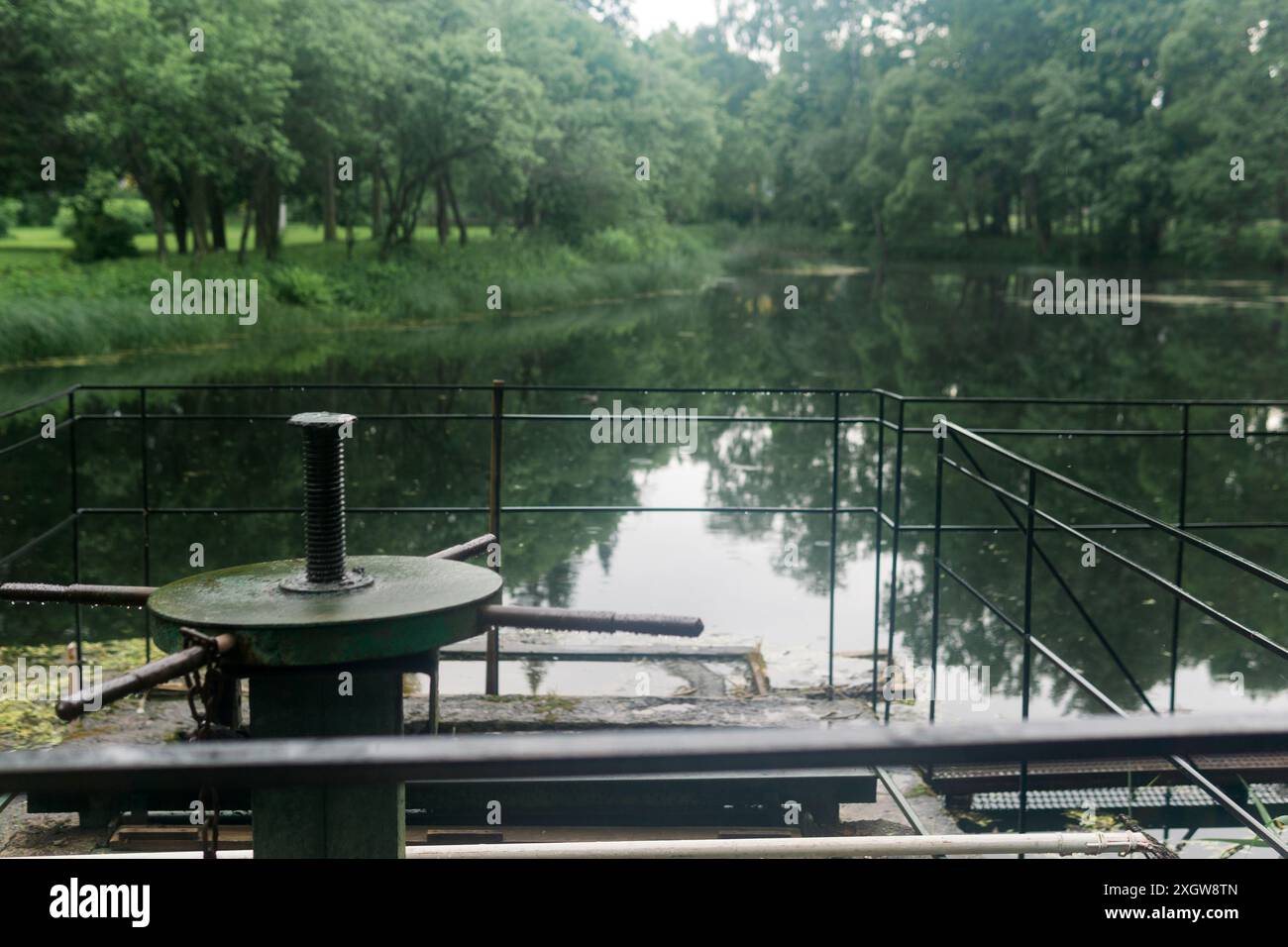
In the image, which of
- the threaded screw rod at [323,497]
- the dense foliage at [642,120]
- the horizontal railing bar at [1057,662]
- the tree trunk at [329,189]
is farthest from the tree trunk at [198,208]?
the threaded screw rod at [323,497]

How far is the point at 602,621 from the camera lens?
316cm

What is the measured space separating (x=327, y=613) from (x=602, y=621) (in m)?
0.75

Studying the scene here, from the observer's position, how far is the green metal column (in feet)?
11.2

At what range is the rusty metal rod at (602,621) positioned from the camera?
9.96 ft

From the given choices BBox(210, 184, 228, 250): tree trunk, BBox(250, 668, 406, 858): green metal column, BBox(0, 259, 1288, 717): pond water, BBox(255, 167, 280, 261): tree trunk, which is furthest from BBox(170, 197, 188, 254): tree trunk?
BBox(250, 668, 406, 858): green metal column

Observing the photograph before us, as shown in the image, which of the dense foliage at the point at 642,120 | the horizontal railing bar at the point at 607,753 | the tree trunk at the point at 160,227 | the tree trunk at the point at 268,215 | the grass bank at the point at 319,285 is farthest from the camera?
the tree trunk at the point at 268,215

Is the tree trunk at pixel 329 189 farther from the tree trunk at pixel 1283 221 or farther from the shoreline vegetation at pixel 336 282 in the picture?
the tree trunk at pixel 1283 221

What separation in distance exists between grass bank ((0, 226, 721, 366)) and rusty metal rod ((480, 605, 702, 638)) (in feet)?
56.2

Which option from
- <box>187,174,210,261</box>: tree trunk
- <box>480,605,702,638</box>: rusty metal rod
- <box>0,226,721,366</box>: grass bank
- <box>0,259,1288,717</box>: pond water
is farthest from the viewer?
<box>187,174,210,261</box>: tree trunk

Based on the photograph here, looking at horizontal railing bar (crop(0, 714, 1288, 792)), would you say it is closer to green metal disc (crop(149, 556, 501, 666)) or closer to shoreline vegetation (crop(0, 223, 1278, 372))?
green metal disc (crop(149, 556, 501, 666))

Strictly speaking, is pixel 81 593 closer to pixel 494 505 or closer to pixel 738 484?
pixel 494 505

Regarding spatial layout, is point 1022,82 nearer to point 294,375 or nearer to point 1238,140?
point 1238,140

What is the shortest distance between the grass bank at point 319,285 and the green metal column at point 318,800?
16.9m

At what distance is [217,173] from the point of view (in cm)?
3225
